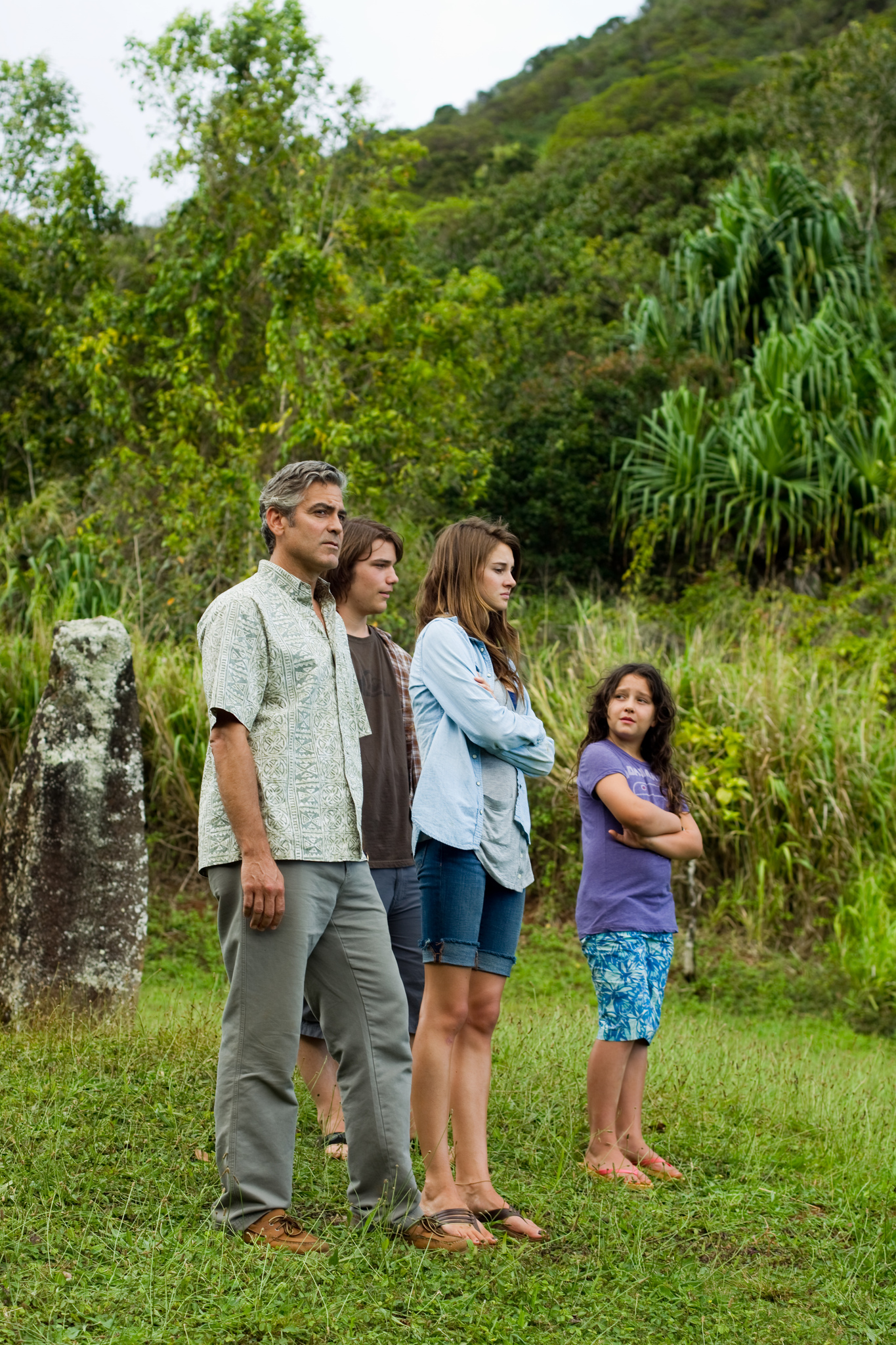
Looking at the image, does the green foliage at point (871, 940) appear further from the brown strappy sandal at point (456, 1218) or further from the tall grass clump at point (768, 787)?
the brown strappy sandal at point (456, 1218)

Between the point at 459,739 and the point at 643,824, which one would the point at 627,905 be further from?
the point at 459,739

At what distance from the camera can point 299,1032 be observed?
118 inches

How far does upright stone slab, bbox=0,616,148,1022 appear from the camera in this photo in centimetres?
507

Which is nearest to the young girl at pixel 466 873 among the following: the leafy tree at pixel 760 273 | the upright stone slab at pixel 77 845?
the upright stone slab at pixel 77 845

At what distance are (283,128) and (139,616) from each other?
201 inches

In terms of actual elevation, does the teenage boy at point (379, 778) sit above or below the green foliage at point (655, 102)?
below

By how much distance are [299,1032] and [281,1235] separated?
1.51 ft

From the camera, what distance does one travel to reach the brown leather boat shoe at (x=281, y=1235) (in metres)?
2.82

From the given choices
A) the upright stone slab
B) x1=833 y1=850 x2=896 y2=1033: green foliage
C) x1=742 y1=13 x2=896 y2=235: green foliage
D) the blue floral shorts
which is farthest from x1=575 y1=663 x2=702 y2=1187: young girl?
x1=742 y1=13 x2=896 y2=235: green foliage

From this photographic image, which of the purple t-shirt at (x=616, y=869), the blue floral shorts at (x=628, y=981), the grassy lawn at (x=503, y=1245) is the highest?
the purple t-shirt at (x=616, y=869)

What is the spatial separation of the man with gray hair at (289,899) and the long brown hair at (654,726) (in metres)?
1.36

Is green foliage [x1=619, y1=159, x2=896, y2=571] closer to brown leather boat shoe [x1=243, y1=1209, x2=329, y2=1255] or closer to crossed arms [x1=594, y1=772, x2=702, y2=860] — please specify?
crossed arms [x1=594, y1=772, x2=702, y2=860]

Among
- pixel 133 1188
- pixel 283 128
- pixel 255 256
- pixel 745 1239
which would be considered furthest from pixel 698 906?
pixel 283 128

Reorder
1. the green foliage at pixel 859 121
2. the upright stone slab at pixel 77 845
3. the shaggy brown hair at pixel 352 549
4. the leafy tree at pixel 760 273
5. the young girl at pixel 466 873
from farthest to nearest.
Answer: the green foliage at pixel 859 121
the leafy tree at pixel 760 273
the upright stone slab at pixel 77 845
the shaggy brown hair at pixel 352 549
the young girl at pixel 466 873
